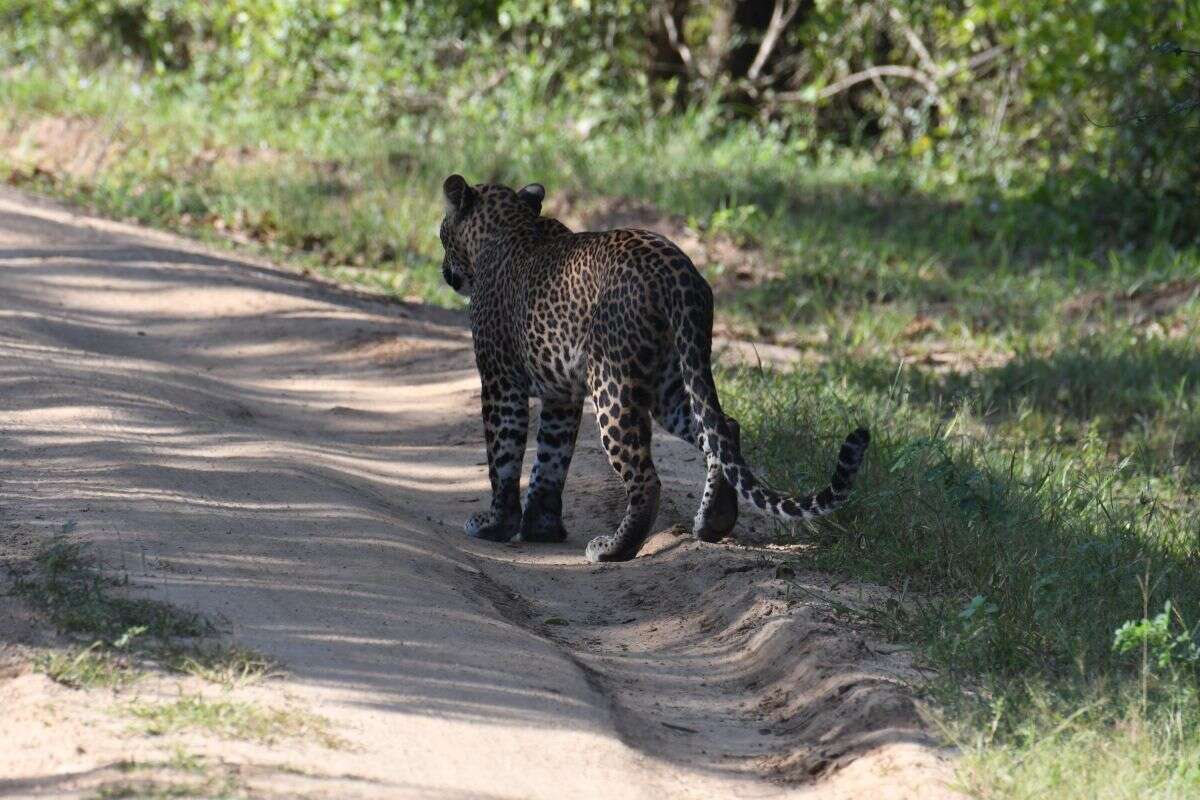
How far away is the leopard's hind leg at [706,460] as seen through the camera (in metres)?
6.74

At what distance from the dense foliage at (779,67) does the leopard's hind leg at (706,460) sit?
9.48m

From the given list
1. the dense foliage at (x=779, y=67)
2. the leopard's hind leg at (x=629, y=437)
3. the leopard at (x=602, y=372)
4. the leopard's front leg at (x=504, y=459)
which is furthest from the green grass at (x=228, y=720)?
the dense foliage at (x=779, y=67)

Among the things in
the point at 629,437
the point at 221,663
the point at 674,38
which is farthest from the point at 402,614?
the point at 674,38

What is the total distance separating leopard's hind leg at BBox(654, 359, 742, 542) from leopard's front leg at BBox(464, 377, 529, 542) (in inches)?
29.7

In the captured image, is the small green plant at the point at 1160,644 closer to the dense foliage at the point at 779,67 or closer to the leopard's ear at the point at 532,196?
the leopard's ear at the point at 532,196

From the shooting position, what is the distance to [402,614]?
5449 mm

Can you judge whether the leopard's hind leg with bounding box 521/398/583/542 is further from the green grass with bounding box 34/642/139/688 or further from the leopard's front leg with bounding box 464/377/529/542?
the green grass with bounding box 34/642/139/688

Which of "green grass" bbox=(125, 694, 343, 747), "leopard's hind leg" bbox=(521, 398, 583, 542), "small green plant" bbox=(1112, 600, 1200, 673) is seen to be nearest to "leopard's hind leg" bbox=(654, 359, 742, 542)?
"leopard's hind leg" bbox=(521, 398, 583, 542)

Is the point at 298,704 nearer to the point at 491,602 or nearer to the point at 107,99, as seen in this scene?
the point at 491,602

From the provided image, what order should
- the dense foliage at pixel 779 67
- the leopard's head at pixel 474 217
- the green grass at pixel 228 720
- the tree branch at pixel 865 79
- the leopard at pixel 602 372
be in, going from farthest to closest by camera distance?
the tree branch at pixel 865 79 < the dense foliage at pixel 779 67 < the leopard's head at pixel 474 217 < the leopard at pixel 602 372 < the green grass at pixel 228 720

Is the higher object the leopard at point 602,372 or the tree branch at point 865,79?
the tree branch at point 865,79

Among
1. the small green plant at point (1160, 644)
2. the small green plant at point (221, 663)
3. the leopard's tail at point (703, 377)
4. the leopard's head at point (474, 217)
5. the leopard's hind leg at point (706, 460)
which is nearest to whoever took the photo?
the small green plant at point (221, 663)

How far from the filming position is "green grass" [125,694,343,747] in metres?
4.23

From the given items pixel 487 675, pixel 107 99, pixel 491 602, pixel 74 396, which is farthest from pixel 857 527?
pixel 107 99
